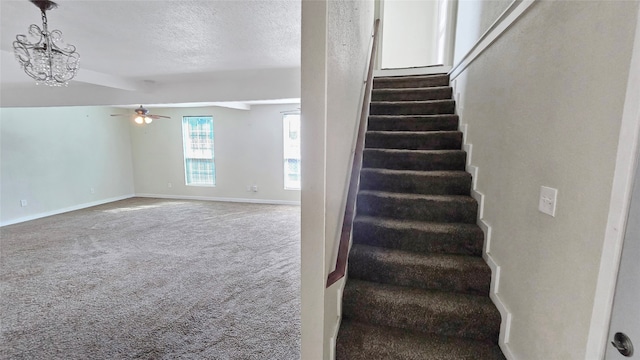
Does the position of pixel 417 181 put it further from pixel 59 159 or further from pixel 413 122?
pixel 59 159

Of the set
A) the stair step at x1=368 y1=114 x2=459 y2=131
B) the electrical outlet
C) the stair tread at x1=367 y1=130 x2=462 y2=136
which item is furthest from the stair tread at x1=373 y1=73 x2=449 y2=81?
the electrical outlet

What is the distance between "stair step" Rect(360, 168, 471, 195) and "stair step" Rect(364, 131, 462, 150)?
1.21 feet

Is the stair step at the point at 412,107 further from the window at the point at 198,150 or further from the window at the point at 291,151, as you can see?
the window at the point at 198,150

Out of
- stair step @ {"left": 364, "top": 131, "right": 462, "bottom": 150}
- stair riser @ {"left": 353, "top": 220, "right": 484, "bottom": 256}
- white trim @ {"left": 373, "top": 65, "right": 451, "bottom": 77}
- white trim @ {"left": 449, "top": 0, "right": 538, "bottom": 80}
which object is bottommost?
stair riser @ {"left": 353, "top": 220, "right": 484, "bottom": 256}

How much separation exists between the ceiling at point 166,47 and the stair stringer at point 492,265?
1.96 metres

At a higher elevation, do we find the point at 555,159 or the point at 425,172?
the point at 555,159

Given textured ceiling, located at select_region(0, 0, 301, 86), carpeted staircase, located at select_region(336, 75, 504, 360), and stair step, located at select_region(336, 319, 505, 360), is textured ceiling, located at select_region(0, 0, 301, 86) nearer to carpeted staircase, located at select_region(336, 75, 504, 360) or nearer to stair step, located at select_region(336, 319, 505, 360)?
carpeted staircase, located at select_region(336, 75, 504, 360)

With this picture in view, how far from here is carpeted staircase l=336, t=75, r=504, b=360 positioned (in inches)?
62.3

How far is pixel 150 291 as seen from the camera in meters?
2.75

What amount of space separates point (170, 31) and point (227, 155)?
4985 mm

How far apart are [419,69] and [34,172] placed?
7942 mm

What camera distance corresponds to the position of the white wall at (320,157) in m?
1.07

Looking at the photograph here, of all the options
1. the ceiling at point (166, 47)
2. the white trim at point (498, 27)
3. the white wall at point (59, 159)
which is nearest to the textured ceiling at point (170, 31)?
the ceiling at point (166, 47)

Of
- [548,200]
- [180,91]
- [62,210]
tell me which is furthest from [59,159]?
[548,200]
